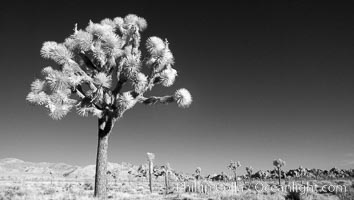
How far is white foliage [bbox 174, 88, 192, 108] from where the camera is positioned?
9.74 meters

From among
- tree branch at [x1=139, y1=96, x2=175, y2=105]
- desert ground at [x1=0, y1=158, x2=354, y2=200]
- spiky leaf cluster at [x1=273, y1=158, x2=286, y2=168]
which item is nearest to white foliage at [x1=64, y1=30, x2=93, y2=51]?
tree branch at [x1=139, y1=96, x2=175, y2=105]

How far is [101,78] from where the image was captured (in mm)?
8836

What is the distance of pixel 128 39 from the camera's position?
35.3ft

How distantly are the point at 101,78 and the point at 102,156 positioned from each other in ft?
8.49

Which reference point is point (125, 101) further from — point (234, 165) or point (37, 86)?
point (234, 165)

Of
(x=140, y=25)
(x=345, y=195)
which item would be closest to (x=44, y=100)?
(x=140, y=25)

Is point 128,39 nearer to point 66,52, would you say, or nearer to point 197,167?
point 66,52

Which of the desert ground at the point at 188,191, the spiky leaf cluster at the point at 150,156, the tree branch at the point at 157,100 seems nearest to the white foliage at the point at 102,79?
the tree branch at the point at 157,100

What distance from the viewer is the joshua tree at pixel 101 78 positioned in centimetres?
859

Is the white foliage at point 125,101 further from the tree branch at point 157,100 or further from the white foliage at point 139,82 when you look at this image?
the tree branch at point 157,100

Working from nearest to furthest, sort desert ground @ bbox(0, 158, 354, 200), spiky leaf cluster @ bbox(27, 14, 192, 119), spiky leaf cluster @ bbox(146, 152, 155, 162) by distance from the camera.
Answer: spiky leaf cluster @ bbox(27, 14, 192, 119), desert ground @ bbox(0, 158, 354, 200), spiky leaf cluster @ bbox(146, 152, 155, 162)

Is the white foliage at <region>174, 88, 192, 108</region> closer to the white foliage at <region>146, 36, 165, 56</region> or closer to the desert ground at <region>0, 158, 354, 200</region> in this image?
the white foliage at <region>146, 36, 165, 56</region>

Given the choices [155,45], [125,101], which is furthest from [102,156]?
[155,45]

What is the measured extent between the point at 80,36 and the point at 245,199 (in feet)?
26.4
